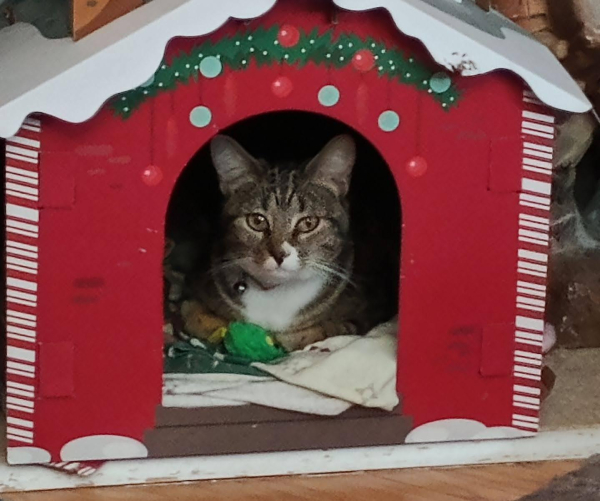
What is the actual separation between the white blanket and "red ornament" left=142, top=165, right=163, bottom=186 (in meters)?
0.36

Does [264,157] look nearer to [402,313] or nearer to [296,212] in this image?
[296,212]

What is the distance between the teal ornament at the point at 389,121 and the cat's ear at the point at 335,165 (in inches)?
7.2

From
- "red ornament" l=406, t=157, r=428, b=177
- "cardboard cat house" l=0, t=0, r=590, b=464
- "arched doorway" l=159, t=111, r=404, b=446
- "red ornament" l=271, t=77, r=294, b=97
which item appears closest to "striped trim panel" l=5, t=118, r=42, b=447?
"cardboard cat house" l=0, t=0, r=590, b=464

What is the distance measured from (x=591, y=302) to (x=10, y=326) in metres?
1.29

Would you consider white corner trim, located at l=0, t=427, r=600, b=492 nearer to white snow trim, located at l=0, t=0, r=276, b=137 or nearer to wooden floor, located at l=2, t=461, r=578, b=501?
wooden floor, located at l=2, t=461, r=578, b=501

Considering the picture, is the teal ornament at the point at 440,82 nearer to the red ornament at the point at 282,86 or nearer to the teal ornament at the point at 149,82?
the red ornament at the point at 282,86

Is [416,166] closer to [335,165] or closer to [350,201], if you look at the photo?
[335,165]

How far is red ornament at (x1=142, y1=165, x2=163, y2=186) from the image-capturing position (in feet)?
4.95

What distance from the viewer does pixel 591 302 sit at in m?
2.17

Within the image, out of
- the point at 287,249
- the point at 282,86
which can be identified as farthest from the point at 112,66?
the point at 287,249

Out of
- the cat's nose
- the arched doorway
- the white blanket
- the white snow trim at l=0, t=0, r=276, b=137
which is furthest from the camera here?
the arched doorway

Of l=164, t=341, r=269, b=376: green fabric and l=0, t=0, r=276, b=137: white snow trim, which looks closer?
l=0, t=0, r=276, b=137: white snow trim

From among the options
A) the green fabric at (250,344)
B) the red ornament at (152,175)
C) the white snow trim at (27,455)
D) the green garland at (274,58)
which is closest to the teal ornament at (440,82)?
the green garland at (274,58)

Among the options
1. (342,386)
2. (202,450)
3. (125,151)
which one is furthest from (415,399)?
(125,151)
